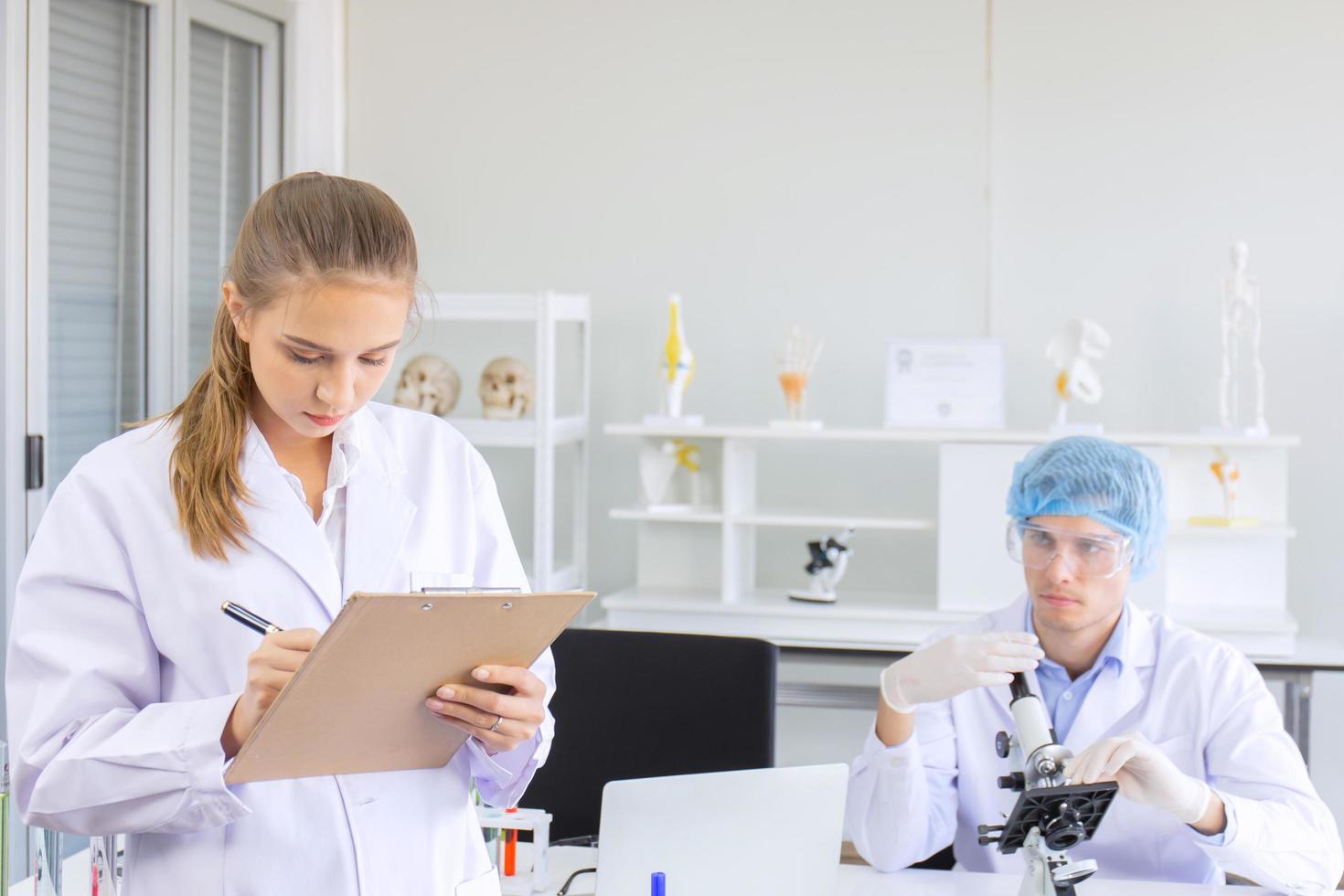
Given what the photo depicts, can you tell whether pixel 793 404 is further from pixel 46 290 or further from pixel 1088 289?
pixel 46 290

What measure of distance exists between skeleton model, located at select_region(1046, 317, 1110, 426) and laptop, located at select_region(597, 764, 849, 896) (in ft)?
5.99

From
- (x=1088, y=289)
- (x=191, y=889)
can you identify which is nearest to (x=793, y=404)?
(x=1088, y=289)

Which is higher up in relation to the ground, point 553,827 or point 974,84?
point 974,84

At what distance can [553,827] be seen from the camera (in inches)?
84.4

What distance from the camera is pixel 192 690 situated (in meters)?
1.21

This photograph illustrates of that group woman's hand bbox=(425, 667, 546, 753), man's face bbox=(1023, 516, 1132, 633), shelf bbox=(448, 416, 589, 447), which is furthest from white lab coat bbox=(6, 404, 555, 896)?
shelf bbox=(448, 416, 589, 447)

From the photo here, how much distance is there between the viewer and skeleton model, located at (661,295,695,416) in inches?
128

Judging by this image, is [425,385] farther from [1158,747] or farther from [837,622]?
[1158,747]

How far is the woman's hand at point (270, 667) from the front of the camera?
108 cm

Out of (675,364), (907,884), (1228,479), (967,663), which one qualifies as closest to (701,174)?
(675,364)

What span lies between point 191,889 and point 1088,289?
2.74m

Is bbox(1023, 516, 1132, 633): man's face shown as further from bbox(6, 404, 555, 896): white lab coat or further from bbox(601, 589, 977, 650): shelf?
bbox(601, 589, 977, 650): shelf

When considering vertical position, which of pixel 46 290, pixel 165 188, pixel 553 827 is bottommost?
A: pixel 553 827

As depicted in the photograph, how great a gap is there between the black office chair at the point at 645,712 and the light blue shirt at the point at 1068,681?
405mm
